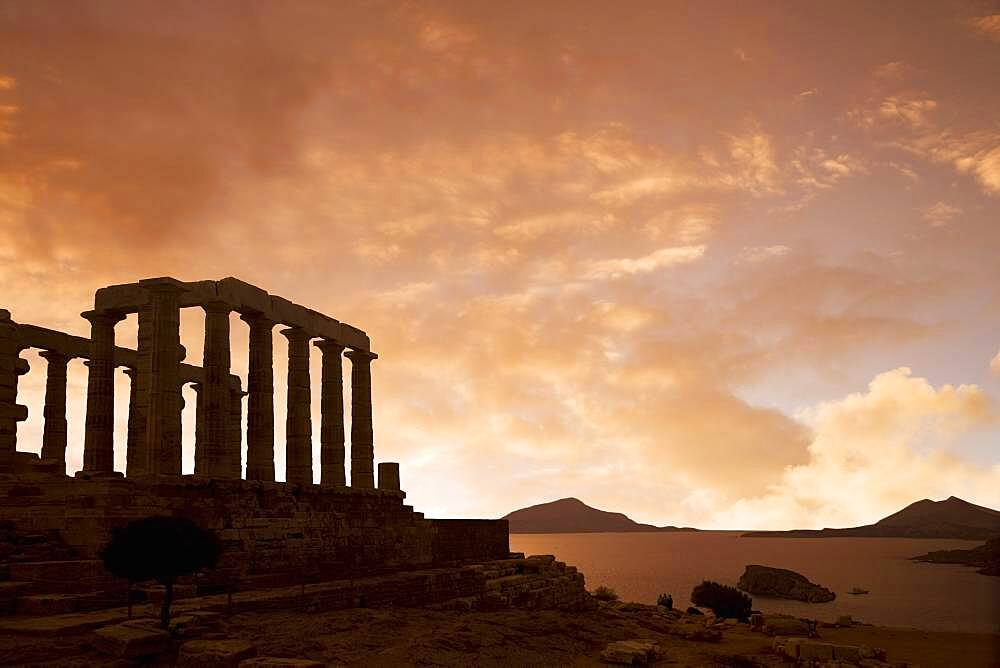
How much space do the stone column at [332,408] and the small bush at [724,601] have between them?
28832 mm

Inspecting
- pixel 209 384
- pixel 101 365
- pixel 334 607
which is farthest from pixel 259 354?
pixel 334 607

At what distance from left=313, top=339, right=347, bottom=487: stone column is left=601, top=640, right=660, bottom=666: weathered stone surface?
15.4 metres

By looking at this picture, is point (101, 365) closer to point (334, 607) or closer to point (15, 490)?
point (15, 490)

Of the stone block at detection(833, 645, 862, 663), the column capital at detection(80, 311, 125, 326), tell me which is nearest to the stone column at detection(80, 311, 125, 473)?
the column capital at detection(80, 311, 125, 326)

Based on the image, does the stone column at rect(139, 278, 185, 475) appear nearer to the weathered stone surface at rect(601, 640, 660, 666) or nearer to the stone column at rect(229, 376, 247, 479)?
the stone column at rect(229, 376, 247, 479)

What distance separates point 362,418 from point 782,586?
58273 mm

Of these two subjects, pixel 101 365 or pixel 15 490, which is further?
pixel 101 365

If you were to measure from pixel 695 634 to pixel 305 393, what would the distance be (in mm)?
18166

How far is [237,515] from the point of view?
27.6 metres

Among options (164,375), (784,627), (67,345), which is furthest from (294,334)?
(784,627)

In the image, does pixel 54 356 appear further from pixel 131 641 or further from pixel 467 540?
pixel 131 641

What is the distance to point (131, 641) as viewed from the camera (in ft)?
53.3

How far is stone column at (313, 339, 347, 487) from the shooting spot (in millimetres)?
36688

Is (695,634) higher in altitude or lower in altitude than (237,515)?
lower
